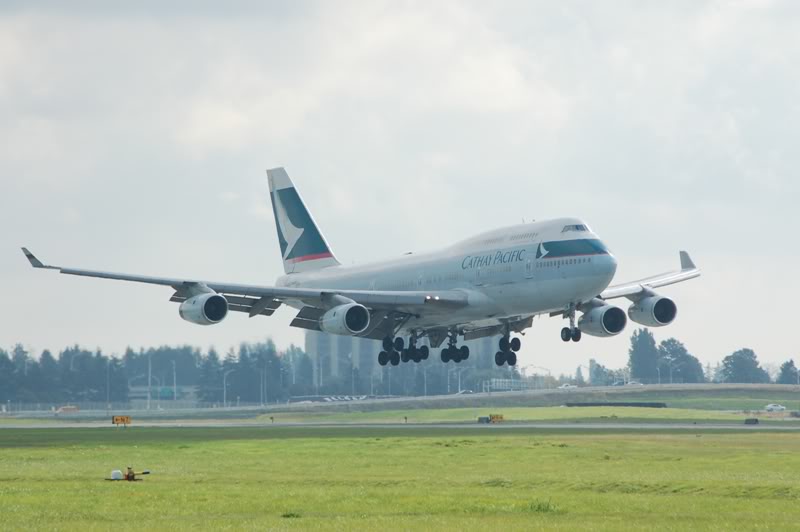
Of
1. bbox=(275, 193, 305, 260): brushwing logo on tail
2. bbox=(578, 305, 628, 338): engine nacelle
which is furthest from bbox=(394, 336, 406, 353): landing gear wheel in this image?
bbox=(275, 193, 305, 260): brushwing logo on tail

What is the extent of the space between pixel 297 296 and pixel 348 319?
415 centimetres

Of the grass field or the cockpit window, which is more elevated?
the cockpit window

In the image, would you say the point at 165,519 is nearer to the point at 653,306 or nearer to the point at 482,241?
the point at 482,241

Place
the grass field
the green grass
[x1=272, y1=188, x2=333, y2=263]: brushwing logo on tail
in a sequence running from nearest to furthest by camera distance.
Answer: the grass field → [x1=272, y1=188, x2=333, y2=263]: brushwing logo on tail → the green grass

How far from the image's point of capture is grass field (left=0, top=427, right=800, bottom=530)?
149 ft

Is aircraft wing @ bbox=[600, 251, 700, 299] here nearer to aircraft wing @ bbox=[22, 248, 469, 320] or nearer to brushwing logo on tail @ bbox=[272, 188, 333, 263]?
aircraft wing @ bbox=[22, 248, 469, 320]

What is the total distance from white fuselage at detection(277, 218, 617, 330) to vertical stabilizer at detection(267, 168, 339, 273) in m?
12.2

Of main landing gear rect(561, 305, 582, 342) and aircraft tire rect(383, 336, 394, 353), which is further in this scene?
aircraft tire rect(383, 336, 394, 353)

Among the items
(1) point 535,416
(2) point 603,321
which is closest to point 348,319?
(2) point 603,321

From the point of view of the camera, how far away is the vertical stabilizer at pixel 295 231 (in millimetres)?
105500

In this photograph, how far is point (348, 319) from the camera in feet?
282

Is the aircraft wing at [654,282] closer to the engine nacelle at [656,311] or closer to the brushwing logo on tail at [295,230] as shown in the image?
the engine nacelle at [656,311]

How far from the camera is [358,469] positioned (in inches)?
2633

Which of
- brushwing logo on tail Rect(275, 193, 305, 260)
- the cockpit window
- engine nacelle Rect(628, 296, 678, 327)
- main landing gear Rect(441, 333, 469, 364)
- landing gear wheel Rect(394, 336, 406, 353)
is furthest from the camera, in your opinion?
brushwing logo on tail Rect(275, 193, 305, 260)
